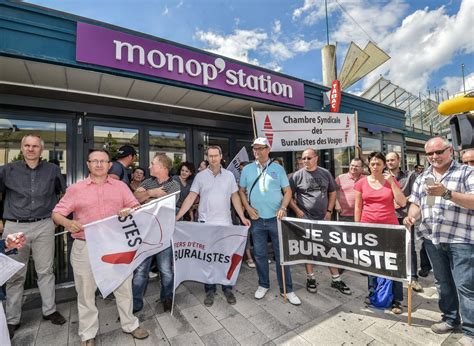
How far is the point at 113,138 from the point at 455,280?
4929mm

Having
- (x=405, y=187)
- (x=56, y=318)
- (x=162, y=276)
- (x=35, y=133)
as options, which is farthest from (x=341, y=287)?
(x=35, y=133)

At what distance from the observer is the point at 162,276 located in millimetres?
2957

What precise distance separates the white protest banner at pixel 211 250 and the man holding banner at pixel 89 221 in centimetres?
81

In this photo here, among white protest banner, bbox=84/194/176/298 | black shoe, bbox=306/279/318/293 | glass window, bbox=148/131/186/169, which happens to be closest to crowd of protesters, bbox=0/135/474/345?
black shoe, bbox=306/279/318/293

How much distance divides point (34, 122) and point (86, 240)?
255 centimetres

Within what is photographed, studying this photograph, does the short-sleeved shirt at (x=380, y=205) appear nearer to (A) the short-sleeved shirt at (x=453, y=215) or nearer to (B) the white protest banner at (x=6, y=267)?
(A) the short-sleeved shirt at (x=453, y=215)

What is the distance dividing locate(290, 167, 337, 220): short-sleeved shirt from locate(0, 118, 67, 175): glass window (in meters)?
3.65

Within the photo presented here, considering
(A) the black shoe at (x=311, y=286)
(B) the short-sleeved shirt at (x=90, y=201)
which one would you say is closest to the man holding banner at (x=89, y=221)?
(B) the short-sleeved shirt at (x=90, y=201)

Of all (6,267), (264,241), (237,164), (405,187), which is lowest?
(264,241)

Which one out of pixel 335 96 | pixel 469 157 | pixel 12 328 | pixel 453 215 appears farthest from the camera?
pixel 335 96

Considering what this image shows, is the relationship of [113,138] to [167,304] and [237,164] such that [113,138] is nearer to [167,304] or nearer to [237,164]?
[237,164]

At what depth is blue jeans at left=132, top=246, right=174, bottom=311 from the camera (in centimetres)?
276

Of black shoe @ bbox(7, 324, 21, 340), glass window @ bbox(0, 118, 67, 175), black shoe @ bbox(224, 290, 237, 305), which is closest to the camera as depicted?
black shoe @ bbox(7, 324, 21, 340)

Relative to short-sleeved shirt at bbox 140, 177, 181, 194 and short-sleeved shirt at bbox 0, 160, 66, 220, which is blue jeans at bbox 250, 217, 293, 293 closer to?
short-sleeved shirt at bbox 140, 177, 181, 194
